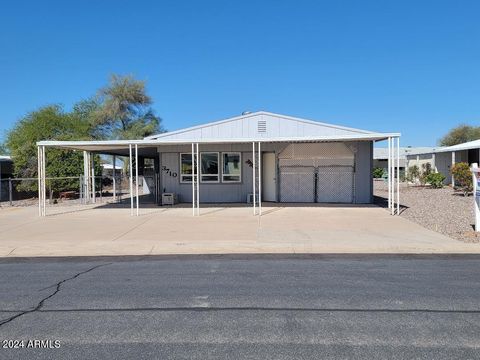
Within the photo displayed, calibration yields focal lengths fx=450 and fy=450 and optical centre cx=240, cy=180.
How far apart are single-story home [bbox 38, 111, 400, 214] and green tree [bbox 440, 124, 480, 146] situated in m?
54.2

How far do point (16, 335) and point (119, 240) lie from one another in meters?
5.93

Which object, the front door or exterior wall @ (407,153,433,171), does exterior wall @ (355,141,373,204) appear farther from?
exterior wall @ (407,153,433,171)

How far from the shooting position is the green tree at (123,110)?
41.9 m

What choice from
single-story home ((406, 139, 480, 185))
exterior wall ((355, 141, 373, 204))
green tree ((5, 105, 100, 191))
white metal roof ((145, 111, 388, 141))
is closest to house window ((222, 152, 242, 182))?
white metal roof ((145, 111, 388, 141))

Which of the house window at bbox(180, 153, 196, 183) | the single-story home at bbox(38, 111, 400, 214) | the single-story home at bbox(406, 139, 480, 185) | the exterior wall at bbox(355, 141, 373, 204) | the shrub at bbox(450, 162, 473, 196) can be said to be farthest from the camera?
the single-story home at bbox(406, 139, 480, 185)

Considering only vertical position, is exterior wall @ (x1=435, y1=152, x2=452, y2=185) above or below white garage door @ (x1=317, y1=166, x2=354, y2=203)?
above

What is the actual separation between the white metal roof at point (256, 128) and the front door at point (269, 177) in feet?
3.32

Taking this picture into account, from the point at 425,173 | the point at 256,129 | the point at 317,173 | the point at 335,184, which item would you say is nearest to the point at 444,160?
the point at 425,173

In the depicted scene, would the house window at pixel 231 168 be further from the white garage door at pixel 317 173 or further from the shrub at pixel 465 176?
the shrub at pixel 465 176

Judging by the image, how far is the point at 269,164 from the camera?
19562 millimetres

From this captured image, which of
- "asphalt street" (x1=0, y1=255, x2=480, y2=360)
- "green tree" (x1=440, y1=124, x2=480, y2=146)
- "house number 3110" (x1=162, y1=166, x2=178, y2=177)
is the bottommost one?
"asphalt street" (x1=0, y1=255, x2=480, y2=360)

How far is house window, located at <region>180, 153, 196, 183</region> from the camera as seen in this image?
1973 centimetres

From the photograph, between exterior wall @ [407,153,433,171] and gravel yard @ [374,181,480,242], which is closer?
gravel yard @ [374,181,480,242]

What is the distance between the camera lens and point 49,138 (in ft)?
102
